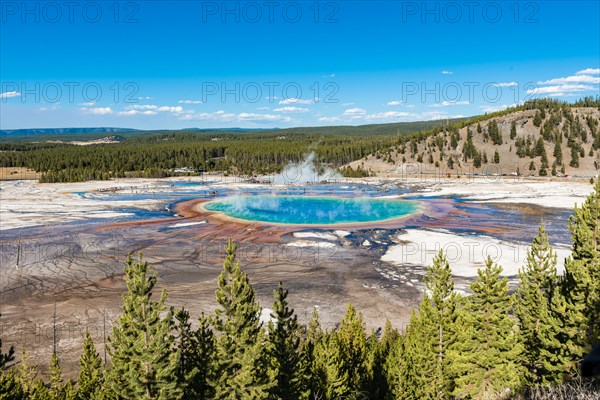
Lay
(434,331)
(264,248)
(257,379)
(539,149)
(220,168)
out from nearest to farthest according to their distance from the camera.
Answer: (257,379), (434,331), (264,248), (539,149), (220,168)

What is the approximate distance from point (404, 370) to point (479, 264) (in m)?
18.4

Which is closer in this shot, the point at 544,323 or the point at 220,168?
the point at 544,323

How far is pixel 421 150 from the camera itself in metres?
134

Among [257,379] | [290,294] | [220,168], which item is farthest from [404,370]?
[220,168]

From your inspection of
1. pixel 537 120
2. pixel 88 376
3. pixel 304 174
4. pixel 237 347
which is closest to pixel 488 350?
pixel 237 347

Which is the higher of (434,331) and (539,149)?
(539,149)

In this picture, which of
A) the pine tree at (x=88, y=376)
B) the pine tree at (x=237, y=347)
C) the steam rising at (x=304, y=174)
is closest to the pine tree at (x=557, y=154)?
the steam rising at (x=304, y=174)

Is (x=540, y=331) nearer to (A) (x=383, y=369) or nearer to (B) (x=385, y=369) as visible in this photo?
(B) (x=385, y=369)

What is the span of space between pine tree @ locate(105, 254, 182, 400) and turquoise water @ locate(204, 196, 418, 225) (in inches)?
1610

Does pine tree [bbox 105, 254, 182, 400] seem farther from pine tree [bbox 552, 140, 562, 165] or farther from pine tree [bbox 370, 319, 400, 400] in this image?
pine tree [bbox 552, 140, 562, 165]

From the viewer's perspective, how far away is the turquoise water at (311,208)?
57519mm

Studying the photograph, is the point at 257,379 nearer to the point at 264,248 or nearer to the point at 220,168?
the point at 264,248

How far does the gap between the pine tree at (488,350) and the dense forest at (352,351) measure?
0.15 feet

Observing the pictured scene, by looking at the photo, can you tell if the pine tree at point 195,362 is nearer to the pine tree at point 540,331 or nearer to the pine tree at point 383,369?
the pine tree at point 383,369
